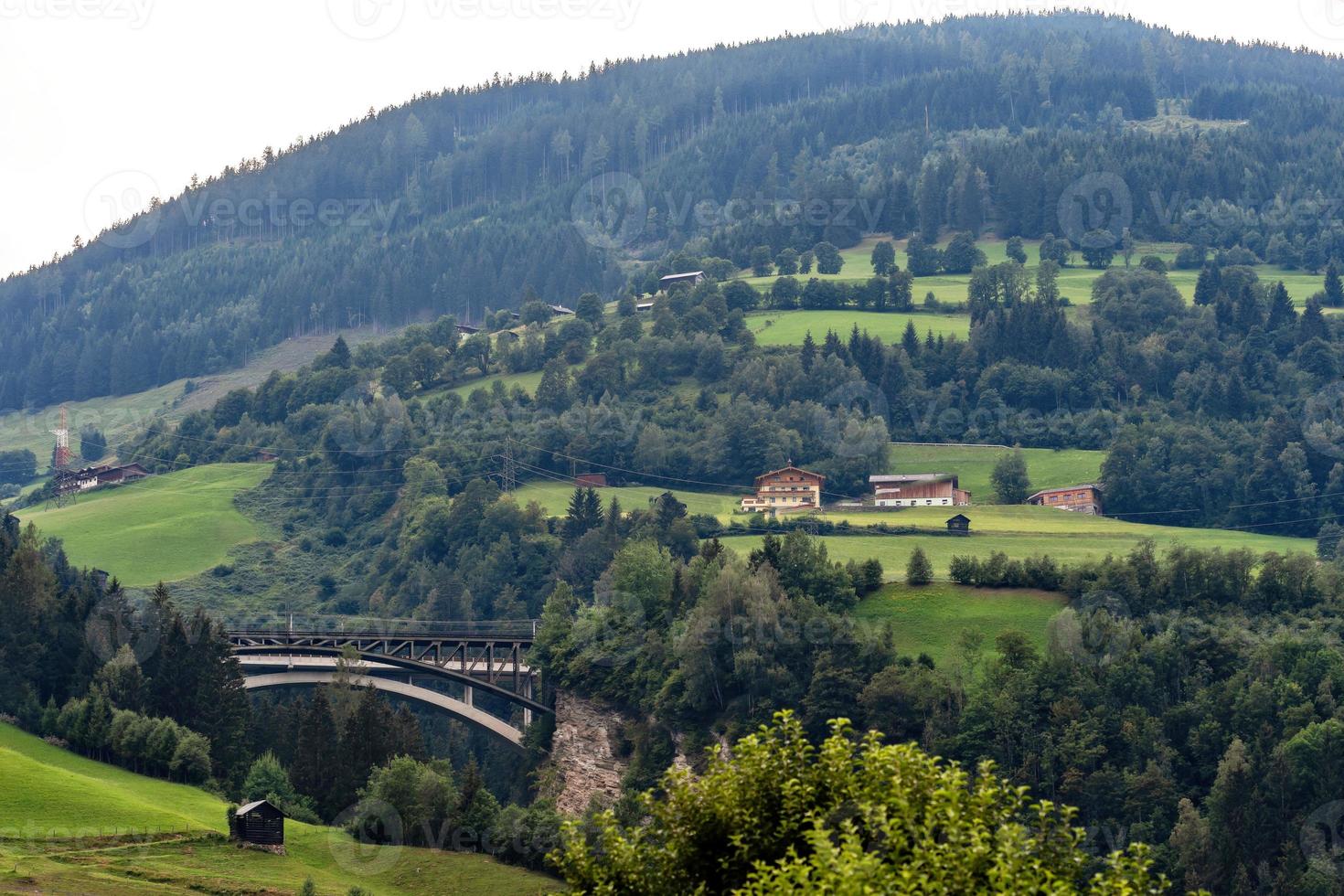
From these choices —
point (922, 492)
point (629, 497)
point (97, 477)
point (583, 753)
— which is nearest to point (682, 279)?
point (629, 497)

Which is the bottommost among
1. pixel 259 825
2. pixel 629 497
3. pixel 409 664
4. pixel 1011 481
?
pixel 409 664

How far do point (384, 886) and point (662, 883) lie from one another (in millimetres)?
37421

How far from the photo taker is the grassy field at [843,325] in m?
154

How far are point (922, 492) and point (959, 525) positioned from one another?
47.1 ft

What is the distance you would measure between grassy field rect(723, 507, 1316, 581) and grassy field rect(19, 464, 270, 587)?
4449cm

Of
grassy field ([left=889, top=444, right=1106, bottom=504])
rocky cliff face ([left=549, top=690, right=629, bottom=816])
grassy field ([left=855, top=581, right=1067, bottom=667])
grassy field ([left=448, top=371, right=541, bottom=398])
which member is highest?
grassy field ([left=448, top=371, right=541, bottom=398])

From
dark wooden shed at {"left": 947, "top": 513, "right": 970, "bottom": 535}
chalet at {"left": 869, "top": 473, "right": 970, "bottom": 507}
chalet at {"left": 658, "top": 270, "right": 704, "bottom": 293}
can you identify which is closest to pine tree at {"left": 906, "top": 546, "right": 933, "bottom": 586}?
dark wooden shed at {"left": 947, "top": 513, "right": 970, "bottom": 535}

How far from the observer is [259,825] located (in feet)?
200

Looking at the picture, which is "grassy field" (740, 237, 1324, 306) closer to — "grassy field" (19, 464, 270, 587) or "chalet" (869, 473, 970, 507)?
"chalet" (869, 473, 970, 507)

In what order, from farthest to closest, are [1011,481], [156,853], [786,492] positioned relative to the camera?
1. [786,492]
2. [1011,481]
3. [156,853]

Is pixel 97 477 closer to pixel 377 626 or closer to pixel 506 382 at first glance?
pixel 506 382

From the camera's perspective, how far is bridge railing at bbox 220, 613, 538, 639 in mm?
98875

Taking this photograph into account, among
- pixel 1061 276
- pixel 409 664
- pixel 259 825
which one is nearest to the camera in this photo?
pixel 259 825

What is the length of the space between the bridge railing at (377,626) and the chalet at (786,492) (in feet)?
66.4
